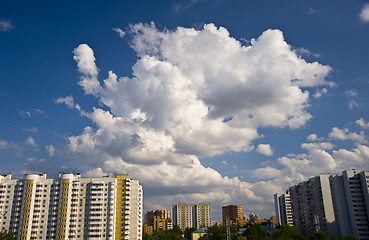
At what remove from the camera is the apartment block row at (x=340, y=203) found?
4941 inches

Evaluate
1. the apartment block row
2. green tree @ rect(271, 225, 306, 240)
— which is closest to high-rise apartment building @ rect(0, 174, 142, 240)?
green tree @ rect(271, 225, 306, 240)

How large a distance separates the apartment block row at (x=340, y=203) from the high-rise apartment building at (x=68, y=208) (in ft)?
277

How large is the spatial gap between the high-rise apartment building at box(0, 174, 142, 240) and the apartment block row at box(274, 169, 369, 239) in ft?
277

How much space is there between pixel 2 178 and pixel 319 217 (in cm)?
15088

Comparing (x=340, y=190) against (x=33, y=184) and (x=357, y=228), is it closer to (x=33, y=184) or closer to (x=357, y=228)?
(x=357, y=228)

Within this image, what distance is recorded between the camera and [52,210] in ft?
438

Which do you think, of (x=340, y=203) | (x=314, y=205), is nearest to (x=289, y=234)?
(x=314, y=205)

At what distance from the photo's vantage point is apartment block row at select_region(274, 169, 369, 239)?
125500mm

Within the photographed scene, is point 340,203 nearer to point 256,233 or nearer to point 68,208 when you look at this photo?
point 256,233

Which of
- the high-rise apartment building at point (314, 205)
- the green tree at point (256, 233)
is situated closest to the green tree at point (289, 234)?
the high-rise apartment building at point (314, 205)

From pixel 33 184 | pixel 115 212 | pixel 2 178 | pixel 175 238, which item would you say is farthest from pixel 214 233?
pixel 2 178

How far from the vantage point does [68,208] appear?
435ft

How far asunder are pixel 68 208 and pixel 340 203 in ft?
394

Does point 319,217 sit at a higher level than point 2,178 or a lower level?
lower
